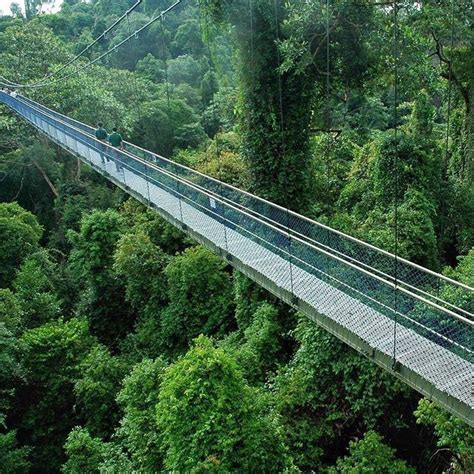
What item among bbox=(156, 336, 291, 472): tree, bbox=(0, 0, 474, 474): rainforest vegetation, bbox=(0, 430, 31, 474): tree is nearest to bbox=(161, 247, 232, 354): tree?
bbox=(0, 0, 474, 474): rainforest vegetation

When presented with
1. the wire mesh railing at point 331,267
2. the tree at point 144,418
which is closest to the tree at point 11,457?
the tree at point 144,418

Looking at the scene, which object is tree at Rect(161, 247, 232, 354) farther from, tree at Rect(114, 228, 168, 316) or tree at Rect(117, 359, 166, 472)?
tree at Rect(117, 359, 166, 472)

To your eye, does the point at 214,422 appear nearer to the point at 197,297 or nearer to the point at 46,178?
the point at 197,297

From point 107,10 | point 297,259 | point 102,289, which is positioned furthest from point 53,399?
point 107,10

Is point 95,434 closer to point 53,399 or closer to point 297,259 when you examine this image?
point 53,399

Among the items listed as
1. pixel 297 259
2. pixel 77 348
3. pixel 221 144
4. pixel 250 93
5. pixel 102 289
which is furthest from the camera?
pixel 221 144

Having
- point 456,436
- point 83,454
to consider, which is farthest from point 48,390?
point 456,436
